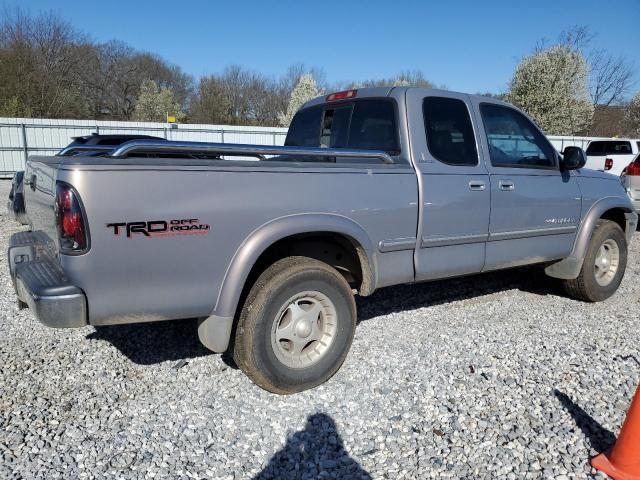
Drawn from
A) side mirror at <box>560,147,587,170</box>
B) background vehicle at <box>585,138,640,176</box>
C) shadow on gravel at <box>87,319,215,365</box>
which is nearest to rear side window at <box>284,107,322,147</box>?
shadow on gravel at <box>87,319,215,365</box>

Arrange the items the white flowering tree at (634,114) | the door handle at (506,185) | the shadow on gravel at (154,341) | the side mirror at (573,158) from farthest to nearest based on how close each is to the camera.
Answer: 1. the white flowering tree at (634,114)
2. the side mirror at (573,158)
3. the door handle at (506,185)
4. the shadow on gravel at (154,341)

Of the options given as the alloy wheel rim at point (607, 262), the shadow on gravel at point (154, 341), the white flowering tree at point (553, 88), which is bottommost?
the shadow on gravel at point (154, 341)

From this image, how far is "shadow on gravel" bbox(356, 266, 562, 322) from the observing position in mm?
4988

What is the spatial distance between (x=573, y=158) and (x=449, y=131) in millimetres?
1385

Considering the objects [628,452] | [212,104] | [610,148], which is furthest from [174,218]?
[212,104]

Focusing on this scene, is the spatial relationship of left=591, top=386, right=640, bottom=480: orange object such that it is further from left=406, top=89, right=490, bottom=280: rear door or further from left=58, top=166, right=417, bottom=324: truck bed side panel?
left=58, top=166, right=417, bottom=324: truck bed side panel

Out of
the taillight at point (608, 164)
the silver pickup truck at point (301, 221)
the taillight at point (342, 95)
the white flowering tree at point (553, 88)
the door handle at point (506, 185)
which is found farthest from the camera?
the white flowering tree at point (553, 88)

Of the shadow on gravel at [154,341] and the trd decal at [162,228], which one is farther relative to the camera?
the shadow on gravel at [154,341]

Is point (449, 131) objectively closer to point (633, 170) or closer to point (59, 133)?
point (633, 170)

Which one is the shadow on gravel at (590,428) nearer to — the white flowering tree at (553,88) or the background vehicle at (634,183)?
the background vehicle at (634,183)

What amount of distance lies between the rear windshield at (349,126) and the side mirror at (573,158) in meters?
1.82

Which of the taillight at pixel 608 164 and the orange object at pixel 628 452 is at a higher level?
the taillight at pixel 608 164

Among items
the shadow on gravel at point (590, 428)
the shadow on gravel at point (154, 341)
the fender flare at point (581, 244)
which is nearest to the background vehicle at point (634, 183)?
→ the fender flare at point (581, 244)

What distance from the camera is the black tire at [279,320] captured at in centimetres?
301
